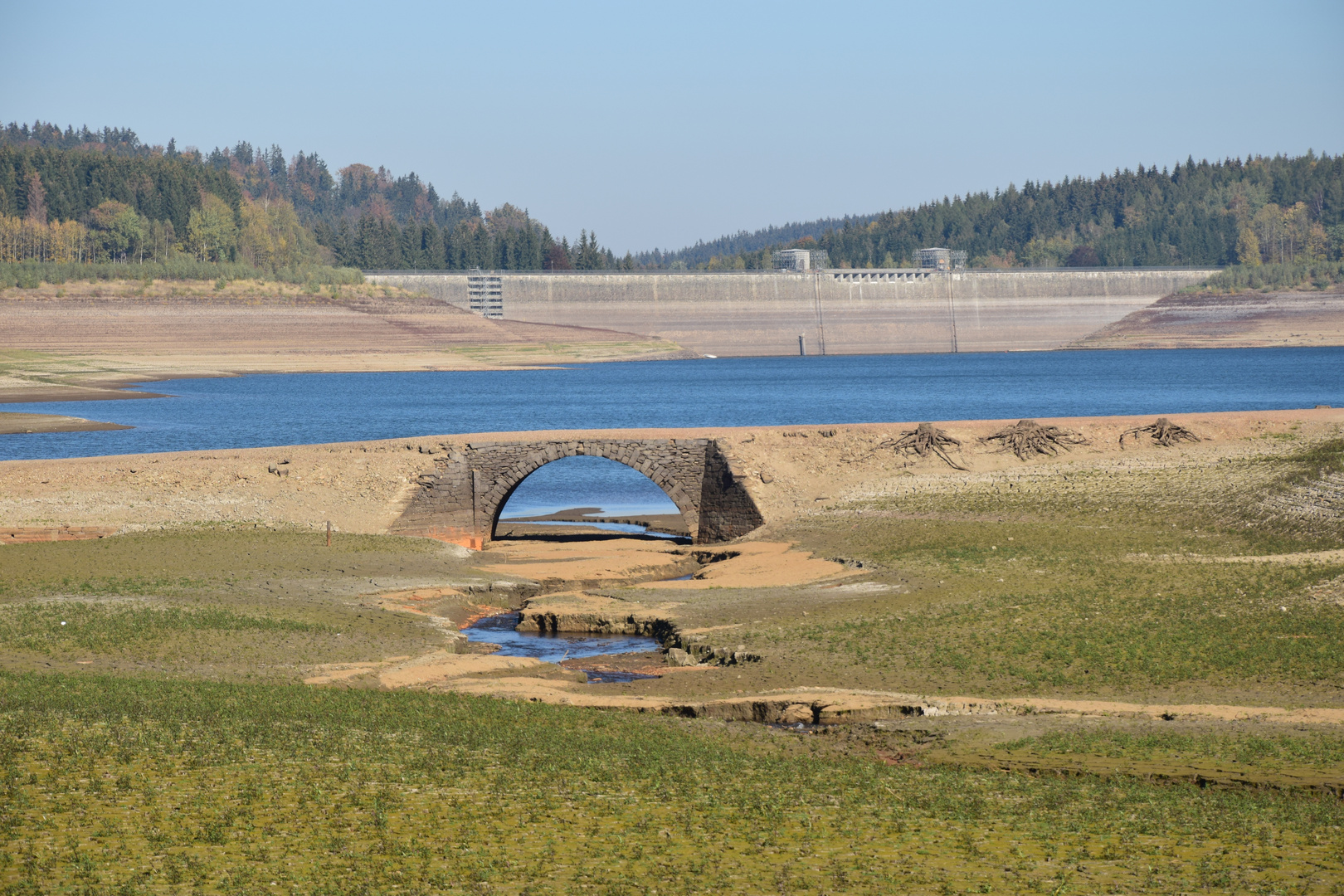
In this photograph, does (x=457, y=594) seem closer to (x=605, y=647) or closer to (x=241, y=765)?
(x=605, y=647)

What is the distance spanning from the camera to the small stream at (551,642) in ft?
87.9

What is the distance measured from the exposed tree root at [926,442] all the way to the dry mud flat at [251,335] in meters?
93.5

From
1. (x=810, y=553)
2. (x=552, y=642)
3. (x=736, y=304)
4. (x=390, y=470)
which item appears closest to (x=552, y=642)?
(x=552, y=642)

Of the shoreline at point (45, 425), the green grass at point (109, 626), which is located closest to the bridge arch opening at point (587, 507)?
the green grass at point (109, 626)

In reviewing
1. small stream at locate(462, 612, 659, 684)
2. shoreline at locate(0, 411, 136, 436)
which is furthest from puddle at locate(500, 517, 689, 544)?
shoreline at locate(0, 411, 136, 436)

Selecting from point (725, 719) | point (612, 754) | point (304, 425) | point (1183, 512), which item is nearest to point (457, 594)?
point (725, 719)

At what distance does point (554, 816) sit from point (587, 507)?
134ft

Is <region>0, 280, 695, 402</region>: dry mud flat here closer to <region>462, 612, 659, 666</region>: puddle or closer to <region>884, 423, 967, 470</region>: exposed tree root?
<region>884, 423, 967, 470</region>: exposed tree root

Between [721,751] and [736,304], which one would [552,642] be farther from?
[736,304]

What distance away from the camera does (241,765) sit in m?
15.8

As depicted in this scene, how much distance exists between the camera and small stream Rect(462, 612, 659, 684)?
2678cm

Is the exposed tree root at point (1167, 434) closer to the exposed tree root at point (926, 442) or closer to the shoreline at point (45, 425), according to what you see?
the exposed tree root at point (926, 442)

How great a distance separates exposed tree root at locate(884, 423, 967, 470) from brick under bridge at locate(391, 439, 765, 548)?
20.7ft

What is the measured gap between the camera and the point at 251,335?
153 meters
